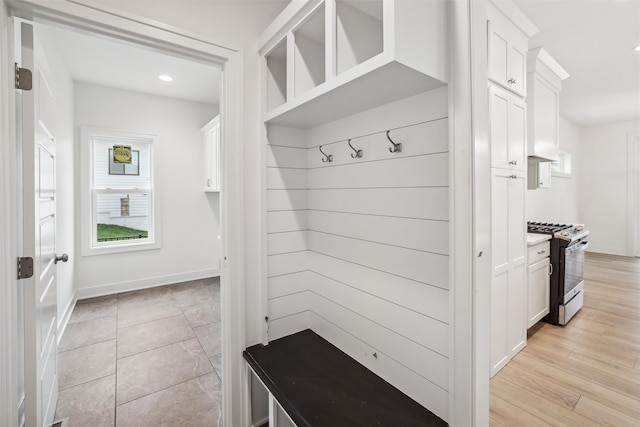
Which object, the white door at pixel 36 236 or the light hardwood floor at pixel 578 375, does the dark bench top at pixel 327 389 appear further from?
the light hardwood floor at pixel 578 375

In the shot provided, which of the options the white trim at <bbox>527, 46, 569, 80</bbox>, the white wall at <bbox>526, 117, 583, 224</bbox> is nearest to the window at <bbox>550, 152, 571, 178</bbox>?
the white wall at <bbox>526, 117, 583, 224</bbox>

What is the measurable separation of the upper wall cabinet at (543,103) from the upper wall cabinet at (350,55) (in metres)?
2.54

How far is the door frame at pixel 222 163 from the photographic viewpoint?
3.63ft

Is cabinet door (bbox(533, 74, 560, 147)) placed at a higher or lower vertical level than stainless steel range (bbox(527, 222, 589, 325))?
higher

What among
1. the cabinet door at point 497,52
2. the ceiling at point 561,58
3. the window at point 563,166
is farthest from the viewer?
the window at point 563,166

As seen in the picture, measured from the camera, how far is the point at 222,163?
159cm

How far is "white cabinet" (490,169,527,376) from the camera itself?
2045 millimetres

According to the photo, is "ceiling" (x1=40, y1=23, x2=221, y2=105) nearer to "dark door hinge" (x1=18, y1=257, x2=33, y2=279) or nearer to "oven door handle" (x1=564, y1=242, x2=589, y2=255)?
"dark door hinge" (x1=18, y1=257, x2=33, y2=279)

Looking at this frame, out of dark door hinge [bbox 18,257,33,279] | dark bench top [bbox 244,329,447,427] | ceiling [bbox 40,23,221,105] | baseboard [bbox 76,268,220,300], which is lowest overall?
baseboard [bbox 76,268,220,300]

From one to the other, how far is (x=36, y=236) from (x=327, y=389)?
1502mm

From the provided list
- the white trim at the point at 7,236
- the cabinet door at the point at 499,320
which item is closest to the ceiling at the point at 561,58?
the white trim at the point at 7,236

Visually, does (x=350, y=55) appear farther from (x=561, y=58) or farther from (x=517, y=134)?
(x=561, y=58)

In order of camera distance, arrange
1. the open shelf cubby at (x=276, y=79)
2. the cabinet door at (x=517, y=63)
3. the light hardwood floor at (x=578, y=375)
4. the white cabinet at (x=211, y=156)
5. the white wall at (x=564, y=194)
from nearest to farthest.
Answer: the open shelf cubby at (x=276, y=79), the light hardwood floor at (x=578, y=375), the cabinet door at (x=517, y=63), the white cabinet at (x=211, y=156), the white wall at (x=564, y=194)

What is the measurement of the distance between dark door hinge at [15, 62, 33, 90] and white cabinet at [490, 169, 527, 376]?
262cm
